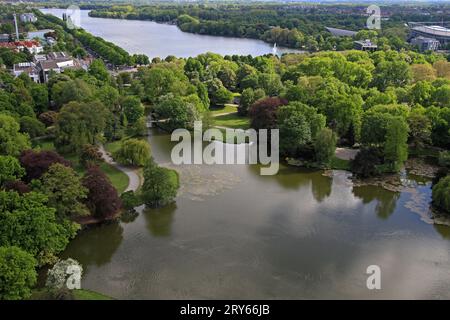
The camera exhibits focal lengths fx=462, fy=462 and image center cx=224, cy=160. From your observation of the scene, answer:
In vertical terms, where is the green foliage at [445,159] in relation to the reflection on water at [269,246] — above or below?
above

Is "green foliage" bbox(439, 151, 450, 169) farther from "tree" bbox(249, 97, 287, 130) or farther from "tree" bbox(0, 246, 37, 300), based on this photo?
"tree" bbox(0, 246, 37, 300)

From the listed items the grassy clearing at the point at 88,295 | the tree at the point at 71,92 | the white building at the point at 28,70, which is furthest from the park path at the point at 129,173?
the white building at the point at 28,70

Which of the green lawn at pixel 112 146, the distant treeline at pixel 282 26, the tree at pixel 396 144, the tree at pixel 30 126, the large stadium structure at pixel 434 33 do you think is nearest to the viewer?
the tree at pixel 396 144

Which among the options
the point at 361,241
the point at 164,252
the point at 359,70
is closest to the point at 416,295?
the point at 361,241
